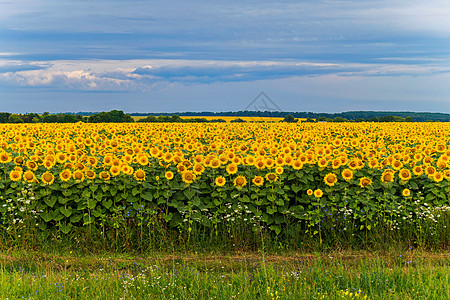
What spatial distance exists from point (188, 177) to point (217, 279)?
2.33m

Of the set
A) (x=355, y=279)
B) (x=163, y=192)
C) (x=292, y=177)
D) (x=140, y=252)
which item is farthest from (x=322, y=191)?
(x=140, y=252)

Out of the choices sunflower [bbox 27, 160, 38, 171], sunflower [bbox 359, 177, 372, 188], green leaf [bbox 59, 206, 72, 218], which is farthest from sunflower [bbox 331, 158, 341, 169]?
sunflower [bbox 27, 160, 38, 171]

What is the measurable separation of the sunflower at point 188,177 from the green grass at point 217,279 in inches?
54.1

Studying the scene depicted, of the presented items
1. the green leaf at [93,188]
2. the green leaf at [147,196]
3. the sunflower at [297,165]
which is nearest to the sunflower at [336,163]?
the sunflower at [297,165]

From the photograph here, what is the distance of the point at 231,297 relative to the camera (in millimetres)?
5395

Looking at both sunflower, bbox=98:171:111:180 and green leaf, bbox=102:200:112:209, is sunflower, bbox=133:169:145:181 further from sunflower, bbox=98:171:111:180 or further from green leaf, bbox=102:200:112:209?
green leaf, bbox=102:200:112:209

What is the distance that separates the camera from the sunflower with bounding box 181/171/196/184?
7879 millimetres

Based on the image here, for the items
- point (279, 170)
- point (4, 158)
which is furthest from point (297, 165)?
point (4, 158)

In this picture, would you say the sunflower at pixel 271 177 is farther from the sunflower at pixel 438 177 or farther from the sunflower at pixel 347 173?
the sunflower at pixel 438 177

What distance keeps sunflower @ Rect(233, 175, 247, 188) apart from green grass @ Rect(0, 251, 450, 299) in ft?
4.57

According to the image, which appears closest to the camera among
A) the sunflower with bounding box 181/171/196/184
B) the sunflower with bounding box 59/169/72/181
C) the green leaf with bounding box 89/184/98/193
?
the green leaf with bounding box 89/184/98/193

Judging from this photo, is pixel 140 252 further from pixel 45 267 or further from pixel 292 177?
pixel 292 177

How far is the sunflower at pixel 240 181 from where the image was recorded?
8.05 metres

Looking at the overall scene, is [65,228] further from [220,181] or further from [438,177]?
[438,177]
